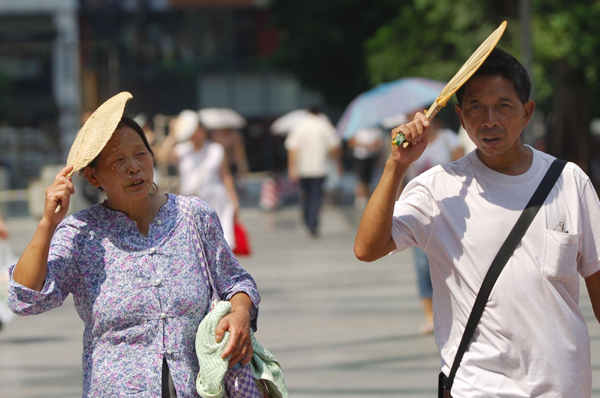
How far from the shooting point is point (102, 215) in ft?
A: 10.3

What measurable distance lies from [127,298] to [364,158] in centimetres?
1948

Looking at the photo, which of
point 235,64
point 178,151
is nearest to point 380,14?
point 178,151

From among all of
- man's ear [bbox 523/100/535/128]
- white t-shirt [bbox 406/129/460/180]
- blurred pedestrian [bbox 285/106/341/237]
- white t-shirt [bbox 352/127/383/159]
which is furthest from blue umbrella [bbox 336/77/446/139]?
white t-shirt [bbox 352/127/383/159]

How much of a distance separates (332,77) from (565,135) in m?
10.8

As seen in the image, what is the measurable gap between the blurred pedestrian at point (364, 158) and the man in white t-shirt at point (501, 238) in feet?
61.8

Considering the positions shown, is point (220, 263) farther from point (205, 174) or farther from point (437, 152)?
point (205, 174)

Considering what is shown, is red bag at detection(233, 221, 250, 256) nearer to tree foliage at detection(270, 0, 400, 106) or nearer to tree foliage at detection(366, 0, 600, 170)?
tree foliage at detection(366, 0, 600, 170)

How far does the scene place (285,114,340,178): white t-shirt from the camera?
618 inches

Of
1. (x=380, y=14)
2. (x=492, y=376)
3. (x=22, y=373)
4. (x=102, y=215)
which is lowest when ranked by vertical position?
(x=22, y=373)

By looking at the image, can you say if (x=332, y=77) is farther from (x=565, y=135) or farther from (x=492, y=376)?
(x=492, y=376)

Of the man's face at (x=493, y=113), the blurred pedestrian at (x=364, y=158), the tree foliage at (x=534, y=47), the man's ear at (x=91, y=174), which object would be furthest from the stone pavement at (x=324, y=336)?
the blurred pedestrian at (x=364, y=158)

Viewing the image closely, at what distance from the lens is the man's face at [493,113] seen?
298cm

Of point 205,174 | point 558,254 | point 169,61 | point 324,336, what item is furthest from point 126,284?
point 169,61

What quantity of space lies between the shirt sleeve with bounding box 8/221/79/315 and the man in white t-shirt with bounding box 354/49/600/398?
85 centimetres
